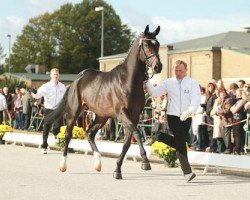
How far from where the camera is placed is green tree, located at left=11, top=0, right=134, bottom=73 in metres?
89.3

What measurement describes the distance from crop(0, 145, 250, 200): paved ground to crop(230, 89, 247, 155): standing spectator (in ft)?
10.1

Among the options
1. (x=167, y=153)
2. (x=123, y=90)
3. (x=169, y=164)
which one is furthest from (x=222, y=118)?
(x=123, y=90)

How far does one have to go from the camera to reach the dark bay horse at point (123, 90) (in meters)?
11.4

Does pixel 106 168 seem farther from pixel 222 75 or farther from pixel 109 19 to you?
pixel 109 19

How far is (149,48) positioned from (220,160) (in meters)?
3.01

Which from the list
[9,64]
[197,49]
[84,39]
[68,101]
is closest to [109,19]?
[84,39]

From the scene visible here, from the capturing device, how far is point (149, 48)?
11344 mm

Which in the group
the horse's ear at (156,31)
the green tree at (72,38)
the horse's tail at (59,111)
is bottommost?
the horse's tail at (59,111)

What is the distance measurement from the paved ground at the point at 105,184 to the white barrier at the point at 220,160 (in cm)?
25

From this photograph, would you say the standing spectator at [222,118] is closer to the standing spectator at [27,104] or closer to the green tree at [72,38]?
the standing spectator at [27,104]

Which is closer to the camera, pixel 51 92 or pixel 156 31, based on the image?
pixel 156 31

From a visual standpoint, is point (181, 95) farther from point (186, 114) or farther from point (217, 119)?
point (217, 119)

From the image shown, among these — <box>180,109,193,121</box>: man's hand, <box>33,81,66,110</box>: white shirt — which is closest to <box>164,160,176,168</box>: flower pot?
<box>180,109,193,121</box>: man's hand

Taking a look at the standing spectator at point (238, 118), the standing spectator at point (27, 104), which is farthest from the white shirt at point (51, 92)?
the standing spectator at point (27, 104)
